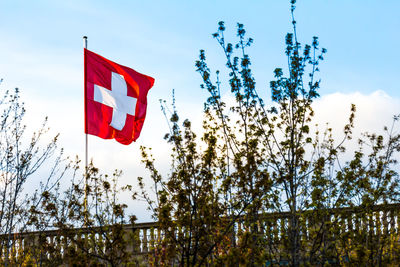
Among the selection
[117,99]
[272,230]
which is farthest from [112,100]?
[272,230]

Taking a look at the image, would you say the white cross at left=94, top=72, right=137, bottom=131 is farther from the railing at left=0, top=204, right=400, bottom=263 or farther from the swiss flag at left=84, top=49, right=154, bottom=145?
the railing at left=0, top=204, right=400, bottom=263

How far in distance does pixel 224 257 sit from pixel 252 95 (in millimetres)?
3591

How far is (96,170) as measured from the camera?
32.9 ft

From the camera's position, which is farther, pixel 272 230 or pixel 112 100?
pixel 112 100

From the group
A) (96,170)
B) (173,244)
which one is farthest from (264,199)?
(96,170)

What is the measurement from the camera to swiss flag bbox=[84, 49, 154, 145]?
15211 mm

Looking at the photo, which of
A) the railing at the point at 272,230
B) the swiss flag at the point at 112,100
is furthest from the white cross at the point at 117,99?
the railing at the point at 272,230

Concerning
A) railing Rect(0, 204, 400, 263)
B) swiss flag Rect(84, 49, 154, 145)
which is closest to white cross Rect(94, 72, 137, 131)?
swiss flag Rect(84, 49, 154, 145)

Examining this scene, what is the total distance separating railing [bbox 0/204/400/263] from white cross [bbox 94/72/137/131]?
9.88ft

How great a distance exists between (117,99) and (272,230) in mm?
8025

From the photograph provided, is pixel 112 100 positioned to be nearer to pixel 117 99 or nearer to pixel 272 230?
pixel 117 99

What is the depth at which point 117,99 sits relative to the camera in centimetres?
1603

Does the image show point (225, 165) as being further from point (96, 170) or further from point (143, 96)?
point (143, 96)

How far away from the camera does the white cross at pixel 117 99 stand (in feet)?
51.2
